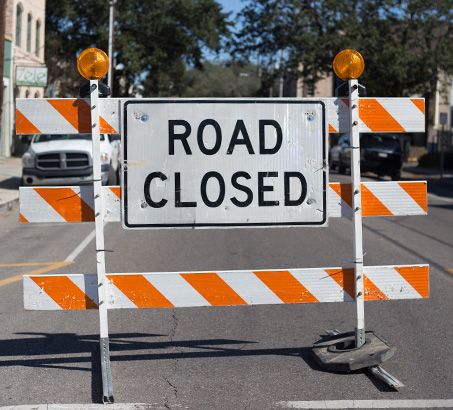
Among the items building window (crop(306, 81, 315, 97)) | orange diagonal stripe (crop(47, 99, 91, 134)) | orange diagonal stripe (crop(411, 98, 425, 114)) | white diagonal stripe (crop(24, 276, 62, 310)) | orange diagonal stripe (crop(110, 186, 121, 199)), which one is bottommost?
white diagonal stripe (crop(24, 276, 62, 310))

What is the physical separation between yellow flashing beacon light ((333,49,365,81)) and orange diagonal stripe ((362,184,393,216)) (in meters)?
0.79

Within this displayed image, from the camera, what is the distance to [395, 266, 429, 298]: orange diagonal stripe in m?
5.25

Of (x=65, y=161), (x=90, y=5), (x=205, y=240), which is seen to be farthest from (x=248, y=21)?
(x=205, y=240)

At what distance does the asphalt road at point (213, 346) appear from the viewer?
4770mm

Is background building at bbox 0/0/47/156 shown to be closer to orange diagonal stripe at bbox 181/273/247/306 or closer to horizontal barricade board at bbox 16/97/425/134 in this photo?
horizontal barricade board at bbox 16/97/425/134

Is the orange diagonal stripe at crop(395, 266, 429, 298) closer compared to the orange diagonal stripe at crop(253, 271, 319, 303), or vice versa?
the orange diagonal stripe at crop(253, 271, 319, 303)

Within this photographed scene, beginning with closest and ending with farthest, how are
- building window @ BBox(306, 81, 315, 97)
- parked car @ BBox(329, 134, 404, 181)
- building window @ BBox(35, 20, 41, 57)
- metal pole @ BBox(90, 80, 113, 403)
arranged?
metal pole @ BBox(90, 80, 113, 403), parked car @ BBox(329, 134, 404, 181), building window @ BBox(306, 81, 315, 97), building window @ BBox(35, 20, 41, 57)

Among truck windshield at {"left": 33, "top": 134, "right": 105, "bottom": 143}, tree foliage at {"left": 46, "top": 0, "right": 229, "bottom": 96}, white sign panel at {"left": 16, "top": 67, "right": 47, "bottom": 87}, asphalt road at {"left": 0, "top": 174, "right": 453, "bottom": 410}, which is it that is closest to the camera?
asphalt road at {"left": 0, "top": 174, "right": 453, "bottom": 410}

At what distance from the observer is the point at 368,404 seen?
15.0 feet

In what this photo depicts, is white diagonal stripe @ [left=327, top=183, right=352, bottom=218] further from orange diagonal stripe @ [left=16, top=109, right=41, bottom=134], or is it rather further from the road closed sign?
orange diagonal stripe @ [left=16, top=109, right=41, bottom=134]

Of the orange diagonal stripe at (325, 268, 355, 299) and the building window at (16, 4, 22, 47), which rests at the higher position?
the building window at (16, 4, 22, 47)

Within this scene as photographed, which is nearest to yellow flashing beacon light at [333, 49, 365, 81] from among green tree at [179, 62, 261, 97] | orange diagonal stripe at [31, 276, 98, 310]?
orange diagonal stripe at [31, 276, 98, 310]

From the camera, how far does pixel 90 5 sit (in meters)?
45.7

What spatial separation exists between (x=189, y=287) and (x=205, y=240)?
271 inches
